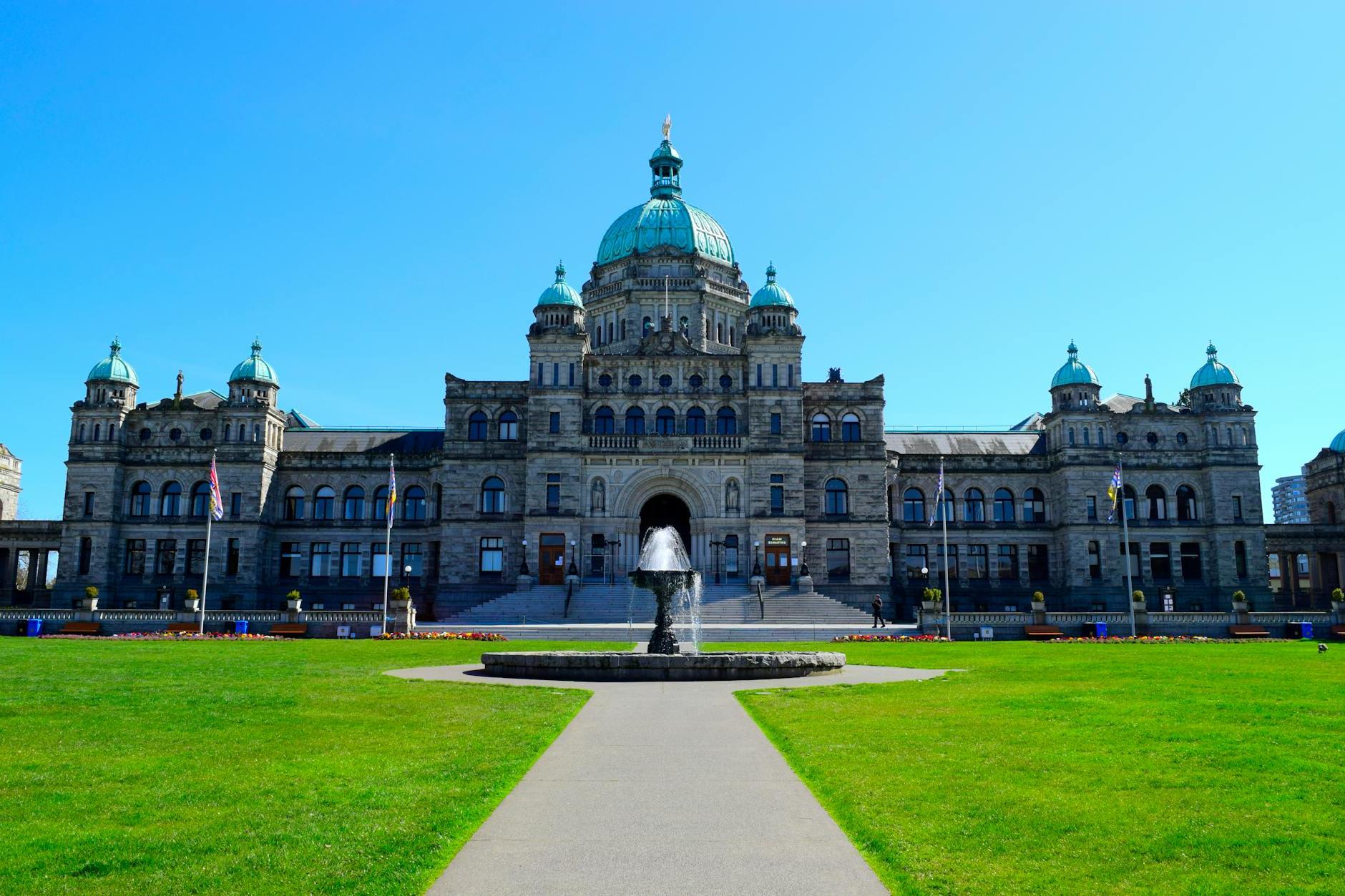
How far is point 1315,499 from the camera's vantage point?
85.1 meters

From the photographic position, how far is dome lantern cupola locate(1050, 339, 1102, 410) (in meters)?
72.6

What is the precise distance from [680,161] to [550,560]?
35.8 m

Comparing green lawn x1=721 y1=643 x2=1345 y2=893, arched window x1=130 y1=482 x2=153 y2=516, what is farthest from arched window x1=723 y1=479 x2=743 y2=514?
green lawn x1=721 y1=643 x2=1345 y2=893

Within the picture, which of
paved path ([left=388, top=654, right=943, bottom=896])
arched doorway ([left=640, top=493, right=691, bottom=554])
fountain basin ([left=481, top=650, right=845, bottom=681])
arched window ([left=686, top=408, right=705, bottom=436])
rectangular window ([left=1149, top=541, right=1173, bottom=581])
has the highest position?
arched window ([left=686, top=408, right=705, bottom=436])

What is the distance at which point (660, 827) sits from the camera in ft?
34.8

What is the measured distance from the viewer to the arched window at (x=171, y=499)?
7150 cm

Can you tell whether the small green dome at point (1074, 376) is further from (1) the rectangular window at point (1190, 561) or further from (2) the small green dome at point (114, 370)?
(2) the small green dome at point (114, 370)

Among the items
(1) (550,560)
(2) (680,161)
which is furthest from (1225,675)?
(2) (680,161)

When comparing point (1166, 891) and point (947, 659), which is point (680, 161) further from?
point (1166, 891)

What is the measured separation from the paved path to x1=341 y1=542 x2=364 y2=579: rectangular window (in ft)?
194

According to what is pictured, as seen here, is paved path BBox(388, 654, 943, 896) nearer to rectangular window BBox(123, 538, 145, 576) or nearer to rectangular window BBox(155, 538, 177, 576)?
rectangular window BBox(155, 538, 177, 576)

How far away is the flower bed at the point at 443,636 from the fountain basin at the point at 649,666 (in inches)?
764

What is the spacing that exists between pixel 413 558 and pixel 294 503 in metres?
9.21

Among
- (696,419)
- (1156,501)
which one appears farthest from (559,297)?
(1156,501)
